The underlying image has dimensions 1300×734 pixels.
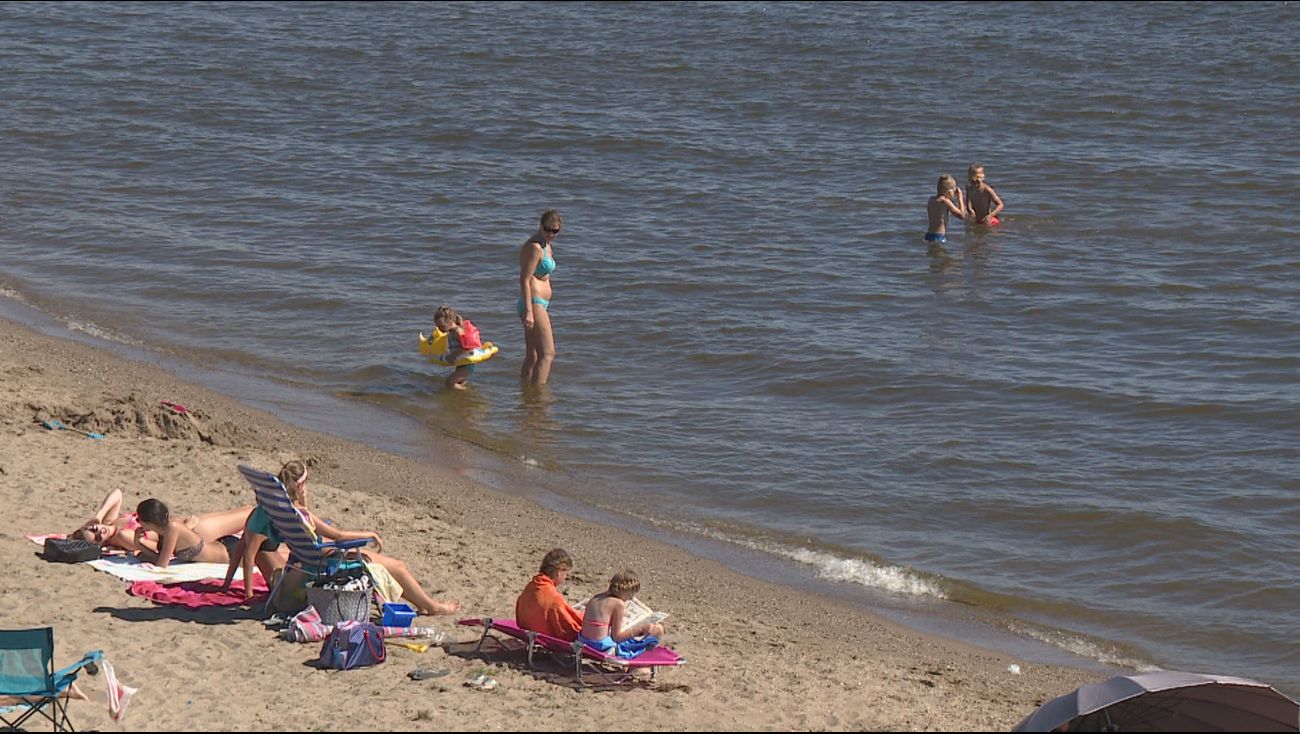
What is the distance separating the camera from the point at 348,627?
802 cm

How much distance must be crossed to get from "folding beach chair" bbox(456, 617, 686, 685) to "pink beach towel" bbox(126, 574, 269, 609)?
1.49m

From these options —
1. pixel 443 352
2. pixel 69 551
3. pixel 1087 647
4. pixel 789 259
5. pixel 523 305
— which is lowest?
pixel 1087 647

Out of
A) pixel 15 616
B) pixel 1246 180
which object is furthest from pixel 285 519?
pixel 1246 180

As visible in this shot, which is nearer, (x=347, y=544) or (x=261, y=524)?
(x=347, y=544)

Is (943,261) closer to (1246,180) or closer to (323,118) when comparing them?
(1246,180)

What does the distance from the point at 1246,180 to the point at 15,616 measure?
15780 mm

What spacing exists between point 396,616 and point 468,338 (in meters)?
5.35

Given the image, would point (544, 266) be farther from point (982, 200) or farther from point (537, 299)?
point (982, 200)

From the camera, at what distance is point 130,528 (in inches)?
369

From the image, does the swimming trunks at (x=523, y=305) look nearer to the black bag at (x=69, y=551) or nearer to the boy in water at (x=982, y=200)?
the black bag at (x=69, y=551)

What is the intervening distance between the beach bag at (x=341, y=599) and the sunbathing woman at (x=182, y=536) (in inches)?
47.7

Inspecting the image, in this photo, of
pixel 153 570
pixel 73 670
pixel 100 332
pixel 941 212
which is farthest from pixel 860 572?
pixel 100 332

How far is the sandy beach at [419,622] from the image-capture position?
24.7 feet

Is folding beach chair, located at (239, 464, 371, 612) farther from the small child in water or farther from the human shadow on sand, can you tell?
the small child in water
